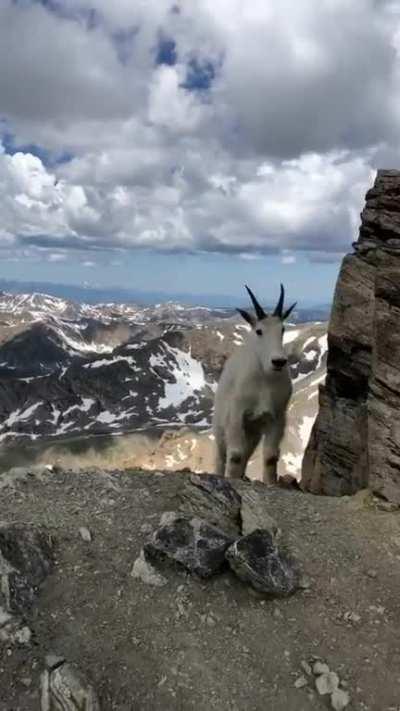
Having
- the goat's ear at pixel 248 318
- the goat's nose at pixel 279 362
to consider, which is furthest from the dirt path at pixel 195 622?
the goat's ear at pixel 248 318

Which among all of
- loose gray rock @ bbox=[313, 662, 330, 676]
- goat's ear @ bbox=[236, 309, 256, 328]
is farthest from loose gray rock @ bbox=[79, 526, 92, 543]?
goat's ear @ bbox=[236, 309, 256, 328]

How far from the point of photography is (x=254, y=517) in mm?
13141

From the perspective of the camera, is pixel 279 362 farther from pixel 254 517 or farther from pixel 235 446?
pixel 254 517

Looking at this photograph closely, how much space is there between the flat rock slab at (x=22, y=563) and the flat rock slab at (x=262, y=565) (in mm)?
3205

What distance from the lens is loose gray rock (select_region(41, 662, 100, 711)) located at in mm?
9023

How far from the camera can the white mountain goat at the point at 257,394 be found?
1756 cm

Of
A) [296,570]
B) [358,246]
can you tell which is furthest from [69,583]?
[358,246]

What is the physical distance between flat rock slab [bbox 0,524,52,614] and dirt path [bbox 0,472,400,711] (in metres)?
0.24

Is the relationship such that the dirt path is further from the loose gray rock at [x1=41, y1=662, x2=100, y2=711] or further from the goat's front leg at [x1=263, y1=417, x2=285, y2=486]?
the goat's front leg at [x1=263, y1=417, x2=285, y2=486]

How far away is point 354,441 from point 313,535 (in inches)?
401

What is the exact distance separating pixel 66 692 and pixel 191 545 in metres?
3.30

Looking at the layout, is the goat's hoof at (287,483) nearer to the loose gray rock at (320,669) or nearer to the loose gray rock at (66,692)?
the loose gray rock at (320,669)

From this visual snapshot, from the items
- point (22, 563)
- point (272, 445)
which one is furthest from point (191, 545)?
point (272, 445)

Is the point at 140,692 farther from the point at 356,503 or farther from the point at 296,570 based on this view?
the point at 356,503
